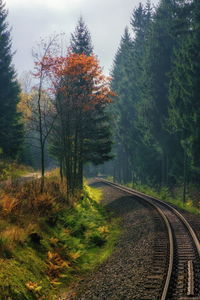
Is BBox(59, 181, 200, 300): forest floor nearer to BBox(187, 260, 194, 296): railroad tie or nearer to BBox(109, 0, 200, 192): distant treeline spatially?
BBox(187, 260, 194, 296): railroad tie

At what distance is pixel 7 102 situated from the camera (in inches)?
1172

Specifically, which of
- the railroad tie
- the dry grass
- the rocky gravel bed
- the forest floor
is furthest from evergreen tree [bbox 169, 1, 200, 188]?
the railroad tie

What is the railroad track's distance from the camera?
26.5 feet

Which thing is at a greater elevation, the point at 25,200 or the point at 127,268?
the point at 25,200

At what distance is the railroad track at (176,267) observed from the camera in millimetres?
8078

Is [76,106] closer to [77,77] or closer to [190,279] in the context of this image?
[77,77]

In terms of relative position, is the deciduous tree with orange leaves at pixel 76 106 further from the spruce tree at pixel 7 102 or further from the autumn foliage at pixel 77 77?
the spruce tree at pixel 7 102

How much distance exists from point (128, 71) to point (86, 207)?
33.6m

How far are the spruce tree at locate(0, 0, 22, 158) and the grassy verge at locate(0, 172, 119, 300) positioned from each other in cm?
1234

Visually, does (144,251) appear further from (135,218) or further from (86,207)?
(86,207)

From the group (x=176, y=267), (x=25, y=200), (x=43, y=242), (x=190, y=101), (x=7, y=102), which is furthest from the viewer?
(x=7, y=102)

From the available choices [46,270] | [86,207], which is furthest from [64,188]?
[46,270]

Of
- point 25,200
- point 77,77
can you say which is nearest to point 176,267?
point 25,200

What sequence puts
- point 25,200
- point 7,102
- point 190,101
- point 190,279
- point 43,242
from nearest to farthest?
point 190,279 → point 43,242 → point 25,200 → point 190,101 → point 7,102
